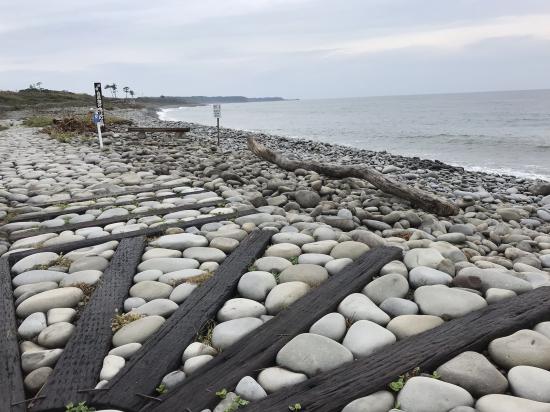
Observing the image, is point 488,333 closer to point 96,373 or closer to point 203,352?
point 203,352

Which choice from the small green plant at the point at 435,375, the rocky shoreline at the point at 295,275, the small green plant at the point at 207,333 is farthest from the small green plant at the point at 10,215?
the small green plant at the point at 435,375

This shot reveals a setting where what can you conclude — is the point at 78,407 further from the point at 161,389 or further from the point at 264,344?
the point at 264,344

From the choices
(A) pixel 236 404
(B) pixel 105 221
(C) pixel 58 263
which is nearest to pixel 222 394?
(A) pixel 236 404

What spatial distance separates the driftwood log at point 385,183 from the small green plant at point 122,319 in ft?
14.4

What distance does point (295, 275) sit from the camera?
3125 millimetres

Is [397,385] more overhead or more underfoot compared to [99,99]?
more underfoot

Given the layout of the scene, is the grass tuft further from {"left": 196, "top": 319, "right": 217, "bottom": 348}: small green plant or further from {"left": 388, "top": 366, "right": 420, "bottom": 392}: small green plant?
{"left": 388, "top": 366, "right": 420, "bottom": 392}: small green plant

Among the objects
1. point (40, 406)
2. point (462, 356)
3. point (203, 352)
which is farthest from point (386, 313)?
point (40, 406)

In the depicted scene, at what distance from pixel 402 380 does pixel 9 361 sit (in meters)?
2.01

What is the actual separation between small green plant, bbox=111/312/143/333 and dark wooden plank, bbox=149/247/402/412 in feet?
2.30

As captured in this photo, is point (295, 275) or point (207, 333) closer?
point (207, 333)

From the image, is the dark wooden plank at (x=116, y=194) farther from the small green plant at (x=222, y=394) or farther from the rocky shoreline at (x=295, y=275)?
the small green plant at (x=222, y=394)

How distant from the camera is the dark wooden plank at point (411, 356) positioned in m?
1.94

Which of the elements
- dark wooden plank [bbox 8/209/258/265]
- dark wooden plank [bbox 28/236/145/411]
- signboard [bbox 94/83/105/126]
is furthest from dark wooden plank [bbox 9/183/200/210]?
signboard [bbox 94/83/105/126]
